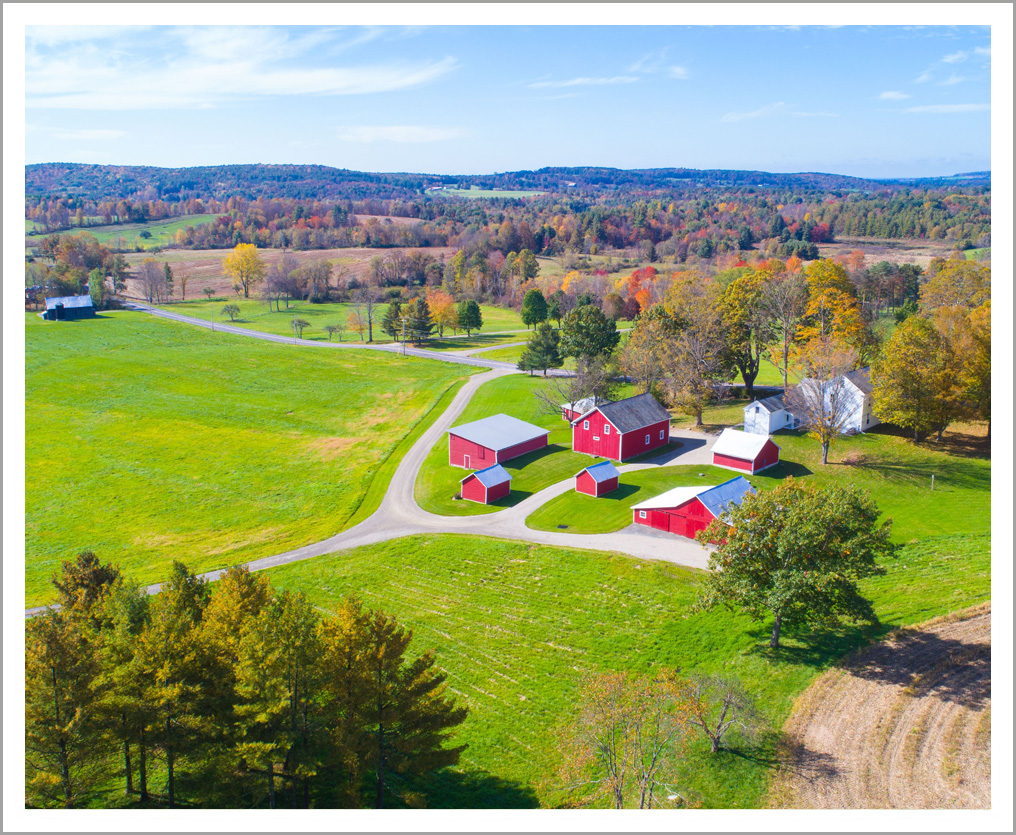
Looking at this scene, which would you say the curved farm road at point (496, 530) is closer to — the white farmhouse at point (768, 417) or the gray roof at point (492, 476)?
the gray roof at point (492, 476)

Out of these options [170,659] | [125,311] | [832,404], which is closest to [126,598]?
[170,659]

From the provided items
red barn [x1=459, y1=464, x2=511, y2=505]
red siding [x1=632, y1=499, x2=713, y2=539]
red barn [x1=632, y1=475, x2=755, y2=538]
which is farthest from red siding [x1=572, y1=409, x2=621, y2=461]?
red siding [x1=632, y1=499, x2=713, y2=539]

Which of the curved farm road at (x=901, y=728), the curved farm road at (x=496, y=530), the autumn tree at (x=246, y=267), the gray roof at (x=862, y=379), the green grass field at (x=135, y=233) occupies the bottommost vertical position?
the curved farm road at (x=901, y=728)

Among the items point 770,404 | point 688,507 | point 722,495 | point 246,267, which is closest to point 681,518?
point 688,507

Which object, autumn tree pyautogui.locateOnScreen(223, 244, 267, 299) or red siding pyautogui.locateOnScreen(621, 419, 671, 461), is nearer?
red siding pyautogui.locateOnScreen(621, 419, 671, 461)

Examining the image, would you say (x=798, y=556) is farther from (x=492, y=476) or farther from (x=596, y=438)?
(x=596, y=438)

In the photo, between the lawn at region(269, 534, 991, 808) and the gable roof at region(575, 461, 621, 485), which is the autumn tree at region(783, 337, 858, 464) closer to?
the lawn at region(269, 534, 991, 808)

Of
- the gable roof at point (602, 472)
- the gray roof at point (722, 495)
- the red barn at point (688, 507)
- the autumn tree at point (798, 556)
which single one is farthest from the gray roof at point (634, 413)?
the autumn tree at point (798, 556)

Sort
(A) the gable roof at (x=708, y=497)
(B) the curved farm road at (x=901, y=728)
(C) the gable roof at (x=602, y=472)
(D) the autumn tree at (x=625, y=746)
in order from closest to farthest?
(D) the autumn tree at (x=625, y=746)
(B) the curved farm road at (x=901, y=728)
(A) the gable roof at (x=708, y=497)
(C) the gable roof at (x=602, y=472)
